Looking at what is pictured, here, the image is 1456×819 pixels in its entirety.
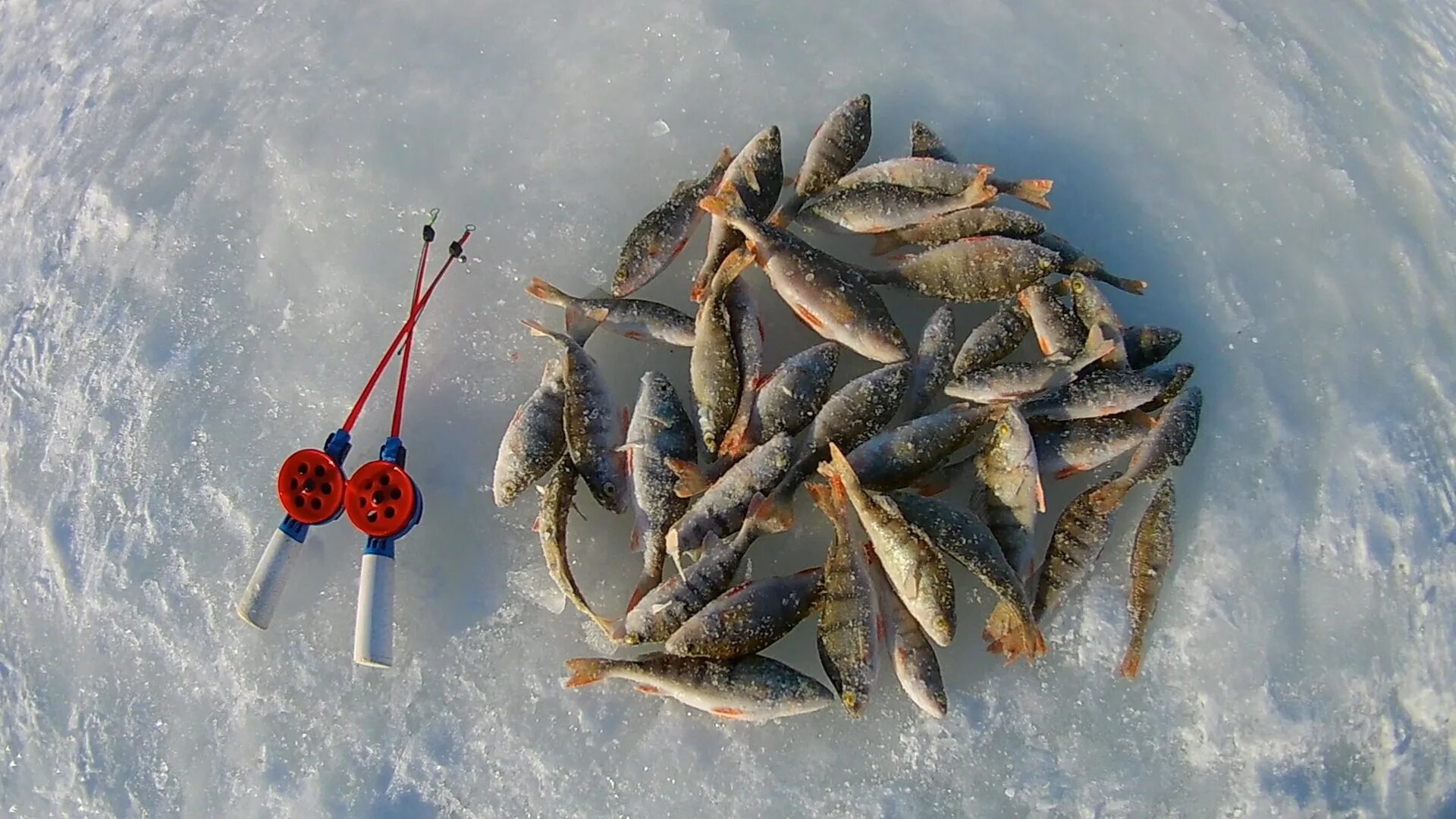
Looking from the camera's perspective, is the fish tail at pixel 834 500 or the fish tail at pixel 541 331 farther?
the fish tail at pixel 541 331

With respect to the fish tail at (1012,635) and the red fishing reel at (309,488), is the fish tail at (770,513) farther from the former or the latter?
the red fishing reel at (309,488)

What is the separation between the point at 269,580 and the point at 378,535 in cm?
44

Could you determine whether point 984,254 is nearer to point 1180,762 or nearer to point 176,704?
point 1180,762

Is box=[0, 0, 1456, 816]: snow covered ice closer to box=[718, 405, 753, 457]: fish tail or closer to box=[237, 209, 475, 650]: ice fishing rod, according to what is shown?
box=[237, 209, 475, 650]: ice fishing rod

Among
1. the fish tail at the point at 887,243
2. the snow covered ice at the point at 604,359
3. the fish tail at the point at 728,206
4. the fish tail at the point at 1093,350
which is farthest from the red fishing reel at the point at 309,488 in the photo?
the fish tail at the point at 1093,350

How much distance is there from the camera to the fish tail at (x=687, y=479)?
3361 millimetres

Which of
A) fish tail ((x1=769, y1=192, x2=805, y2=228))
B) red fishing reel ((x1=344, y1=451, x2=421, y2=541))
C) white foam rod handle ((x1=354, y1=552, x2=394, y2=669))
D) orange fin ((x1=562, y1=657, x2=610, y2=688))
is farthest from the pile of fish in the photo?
white foam rod handle ((x1=354, y1=552, x2=394, y2=669))

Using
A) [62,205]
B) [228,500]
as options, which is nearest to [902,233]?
[228,500]

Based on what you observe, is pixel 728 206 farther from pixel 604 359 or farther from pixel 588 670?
pixel 588 670

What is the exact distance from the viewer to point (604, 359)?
3.86m

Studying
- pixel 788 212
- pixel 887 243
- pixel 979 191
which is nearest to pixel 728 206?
pixel 788 212

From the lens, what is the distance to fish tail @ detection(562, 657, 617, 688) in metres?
3.26

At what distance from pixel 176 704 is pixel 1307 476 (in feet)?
14.5

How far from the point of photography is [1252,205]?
157 inches
